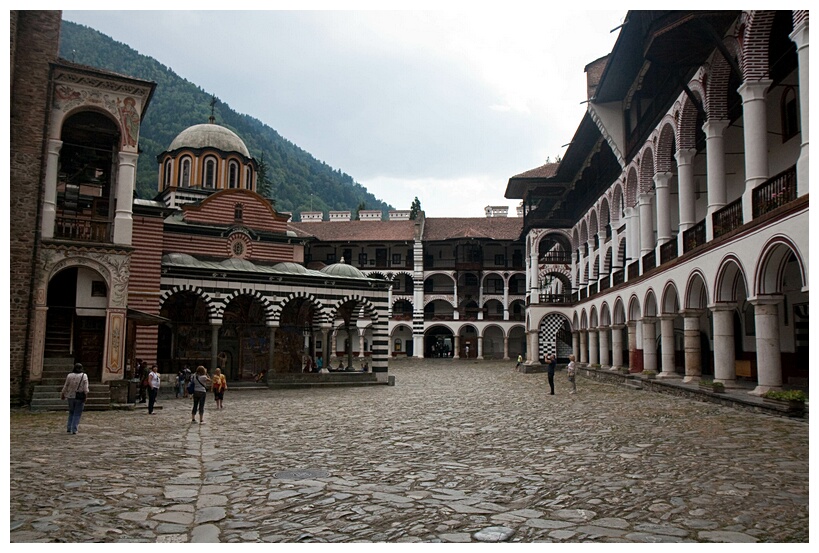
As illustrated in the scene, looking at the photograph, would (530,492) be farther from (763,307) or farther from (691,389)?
(691,389)

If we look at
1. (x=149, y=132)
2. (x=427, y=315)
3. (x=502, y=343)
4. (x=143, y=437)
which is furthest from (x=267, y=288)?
(x=149, y=132)

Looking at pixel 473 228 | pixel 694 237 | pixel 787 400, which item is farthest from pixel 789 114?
pixel 473 228

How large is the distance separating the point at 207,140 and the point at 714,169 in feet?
81.2

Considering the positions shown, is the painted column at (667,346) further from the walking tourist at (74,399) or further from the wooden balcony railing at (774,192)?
the walking tourist at (74,399)

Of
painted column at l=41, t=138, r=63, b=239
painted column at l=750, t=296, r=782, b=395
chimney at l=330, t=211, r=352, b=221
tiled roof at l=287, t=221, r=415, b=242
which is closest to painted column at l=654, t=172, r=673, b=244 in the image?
painted column at l=750, t=296, r=782, b=395

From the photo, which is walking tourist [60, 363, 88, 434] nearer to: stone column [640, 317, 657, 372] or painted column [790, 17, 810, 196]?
painted column [790, 17, 810, 196]

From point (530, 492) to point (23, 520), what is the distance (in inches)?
176

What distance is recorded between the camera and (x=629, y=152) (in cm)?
2380

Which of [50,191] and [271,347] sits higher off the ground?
[50,191]

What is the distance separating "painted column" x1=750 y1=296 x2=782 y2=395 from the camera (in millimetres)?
13008

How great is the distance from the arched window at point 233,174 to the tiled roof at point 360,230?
18.5 m

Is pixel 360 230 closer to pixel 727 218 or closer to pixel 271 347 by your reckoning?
pixel 271 347

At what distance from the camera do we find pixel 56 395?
14984mm

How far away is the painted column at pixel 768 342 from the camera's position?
512 inches
